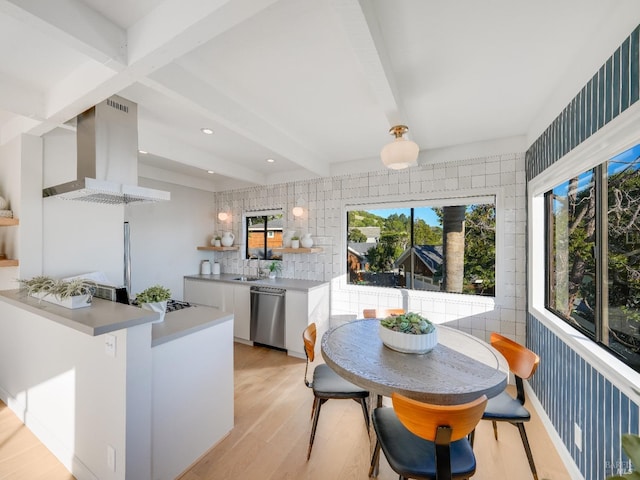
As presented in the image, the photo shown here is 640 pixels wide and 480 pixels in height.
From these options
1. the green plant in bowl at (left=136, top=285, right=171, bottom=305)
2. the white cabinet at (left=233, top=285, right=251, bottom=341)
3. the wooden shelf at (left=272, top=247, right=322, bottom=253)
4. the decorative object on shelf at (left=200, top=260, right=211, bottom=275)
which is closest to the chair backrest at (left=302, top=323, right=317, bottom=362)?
the green plant in bowl at (left=136, top=285, right=171, bottom=305)

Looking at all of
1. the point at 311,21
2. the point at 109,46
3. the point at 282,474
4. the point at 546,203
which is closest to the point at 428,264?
the point at 546,203

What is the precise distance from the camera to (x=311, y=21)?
→ 4.39 ft

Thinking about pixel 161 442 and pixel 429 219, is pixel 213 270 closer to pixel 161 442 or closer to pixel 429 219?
pixel 161 442

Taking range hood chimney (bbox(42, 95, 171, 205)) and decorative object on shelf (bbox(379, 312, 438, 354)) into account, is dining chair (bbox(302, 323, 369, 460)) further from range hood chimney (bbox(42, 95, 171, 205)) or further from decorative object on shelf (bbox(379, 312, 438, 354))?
range hood chimney (bbox(42, 95, 171, 205))

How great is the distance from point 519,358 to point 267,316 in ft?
8.84

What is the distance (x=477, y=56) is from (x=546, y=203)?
1632mm

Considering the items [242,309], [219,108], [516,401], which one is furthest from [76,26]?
[242,309]

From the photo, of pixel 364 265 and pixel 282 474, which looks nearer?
pixel 282 474

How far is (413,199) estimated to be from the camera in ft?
10.7

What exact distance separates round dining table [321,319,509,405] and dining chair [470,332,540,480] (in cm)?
21

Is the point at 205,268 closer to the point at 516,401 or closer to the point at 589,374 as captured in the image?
the point at 516,401

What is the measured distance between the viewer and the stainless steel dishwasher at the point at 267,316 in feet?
11.3

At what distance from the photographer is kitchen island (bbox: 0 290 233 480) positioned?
137 centimetres

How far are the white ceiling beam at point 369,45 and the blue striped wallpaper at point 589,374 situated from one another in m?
1.07
